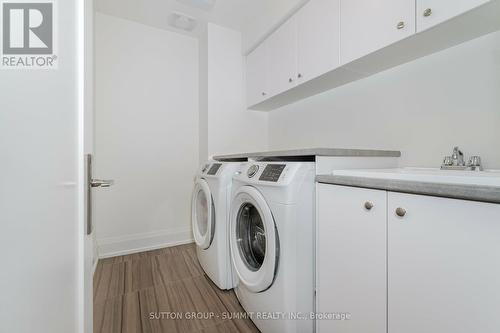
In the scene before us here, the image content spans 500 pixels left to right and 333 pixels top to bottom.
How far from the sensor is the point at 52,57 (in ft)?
1.25

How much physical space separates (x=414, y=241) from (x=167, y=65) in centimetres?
282

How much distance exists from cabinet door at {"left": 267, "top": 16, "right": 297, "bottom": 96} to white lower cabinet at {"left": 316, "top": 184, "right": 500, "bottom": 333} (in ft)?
4.07

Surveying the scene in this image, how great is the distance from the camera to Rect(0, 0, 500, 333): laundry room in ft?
1.18

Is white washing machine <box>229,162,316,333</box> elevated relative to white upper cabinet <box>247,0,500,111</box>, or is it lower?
lower

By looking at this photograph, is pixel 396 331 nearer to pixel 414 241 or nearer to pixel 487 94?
pixel 414 241

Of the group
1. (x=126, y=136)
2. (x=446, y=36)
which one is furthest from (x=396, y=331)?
(x=126, y=136)

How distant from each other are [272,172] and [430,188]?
0.65m

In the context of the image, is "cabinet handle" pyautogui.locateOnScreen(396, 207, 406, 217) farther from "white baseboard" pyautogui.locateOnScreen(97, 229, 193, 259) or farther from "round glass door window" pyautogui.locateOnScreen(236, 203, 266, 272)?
"white baseboard" pyautogui.locateOnScreen(97, 229, 193, 259)

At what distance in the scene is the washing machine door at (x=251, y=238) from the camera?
1.08 meters

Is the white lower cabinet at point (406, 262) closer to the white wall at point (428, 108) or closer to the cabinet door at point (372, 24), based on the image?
the white wall at point (428, 108)

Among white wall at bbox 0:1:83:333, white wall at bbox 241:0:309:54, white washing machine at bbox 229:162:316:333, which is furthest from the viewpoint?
white wall at bbox 241:0:309:54

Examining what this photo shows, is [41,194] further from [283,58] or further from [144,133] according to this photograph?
[144,133]

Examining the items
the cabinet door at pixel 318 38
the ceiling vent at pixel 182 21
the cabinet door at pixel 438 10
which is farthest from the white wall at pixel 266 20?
the cabinet door at pixel 438 10

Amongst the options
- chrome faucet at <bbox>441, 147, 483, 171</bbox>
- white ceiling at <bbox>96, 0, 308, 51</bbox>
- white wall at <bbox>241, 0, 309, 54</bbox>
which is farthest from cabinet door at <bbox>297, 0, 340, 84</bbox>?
chrome faucet at <bbox>441, 147, 483, 171</bbox>
